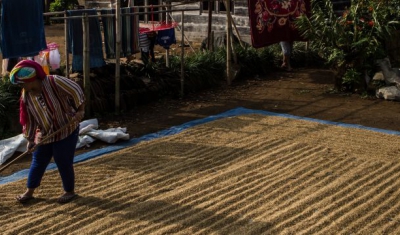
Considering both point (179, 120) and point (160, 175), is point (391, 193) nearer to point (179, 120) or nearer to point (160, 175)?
point (160, 175)

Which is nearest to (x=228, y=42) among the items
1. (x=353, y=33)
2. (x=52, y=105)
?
(x=353, y=33)

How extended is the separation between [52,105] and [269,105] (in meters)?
4.70

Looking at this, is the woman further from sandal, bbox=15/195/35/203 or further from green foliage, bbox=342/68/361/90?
green foliage, bbox=342/68/361/90

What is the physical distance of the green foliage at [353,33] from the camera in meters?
9.20

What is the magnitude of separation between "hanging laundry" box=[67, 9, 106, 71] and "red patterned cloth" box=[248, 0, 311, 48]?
3.33m

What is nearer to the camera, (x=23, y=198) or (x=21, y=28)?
(x=23, y=198)

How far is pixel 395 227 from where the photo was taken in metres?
4.55

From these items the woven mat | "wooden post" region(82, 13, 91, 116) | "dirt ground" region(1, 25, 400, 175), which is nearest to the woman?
the woven mat

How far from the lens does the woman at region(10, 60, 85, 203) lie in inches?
188

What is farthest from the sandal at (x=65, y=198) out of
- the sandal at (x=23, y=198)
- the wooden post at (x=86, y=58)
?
the wooden post at (x=86, y=58)

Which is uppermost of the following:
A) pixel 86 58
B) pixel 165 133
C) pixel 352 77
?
pixel 86 58

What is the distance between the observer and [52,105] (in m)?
4.85

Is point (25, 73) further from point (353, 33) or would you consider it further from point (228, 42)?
point (353, 33)

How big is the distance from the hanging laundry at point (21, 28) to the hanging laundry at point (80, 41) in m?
0.42
